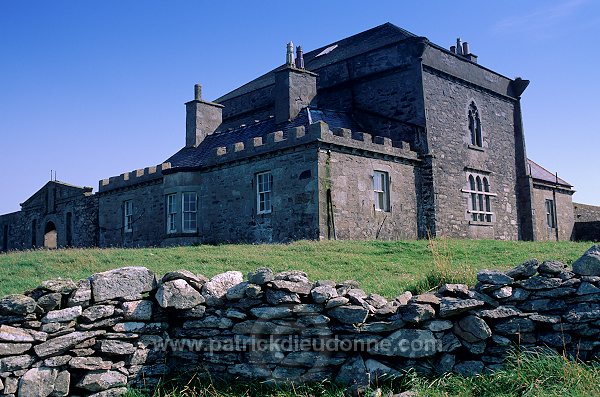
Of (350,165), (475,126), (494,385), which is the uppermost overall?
(475,126)

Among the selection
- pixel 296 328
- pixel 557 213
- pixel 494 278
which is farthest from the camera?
pixel 557 213

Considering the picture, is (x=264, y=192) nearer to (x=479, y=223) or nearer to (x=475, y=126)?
(x=479, y=223)

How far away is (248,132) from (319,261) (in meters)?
13.2

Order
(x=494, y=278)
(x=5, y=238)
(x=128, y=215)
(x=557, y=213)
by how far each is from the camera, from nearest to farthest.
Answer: (x=494, y=278) < (x=128, y=215) < (x=557, y=213) < (x=5, y=238)

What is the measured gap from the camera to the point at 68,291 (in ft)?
21.9

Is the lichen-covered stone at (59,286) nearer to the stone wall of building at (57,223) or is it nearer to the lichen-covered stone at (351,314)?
the lichen-covered stone at (351,314)

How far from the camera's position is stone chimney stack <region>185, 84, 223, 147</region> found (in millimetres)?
27609

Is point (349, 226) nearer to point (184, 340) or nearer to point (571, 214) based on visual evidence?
point (184, 340)

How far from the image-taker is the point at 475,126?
1036 inches

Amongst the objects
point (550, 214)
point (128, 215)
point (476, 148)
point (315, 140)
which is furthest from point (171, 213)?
point (550, 214)

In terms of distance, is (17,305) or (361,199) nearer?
(17,305)

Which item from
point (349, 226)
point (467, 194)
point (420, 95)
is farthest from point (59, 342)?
point (467, 194)

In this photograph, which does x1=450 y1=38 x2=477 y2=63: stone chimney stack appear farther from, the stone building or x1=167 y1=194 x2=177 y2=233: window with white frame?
x1=167 y1=194 x2=177 y2=233: window with white frame

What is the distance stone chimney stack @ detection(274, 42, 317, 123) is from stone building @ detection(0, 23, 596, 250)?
2.1 inches
